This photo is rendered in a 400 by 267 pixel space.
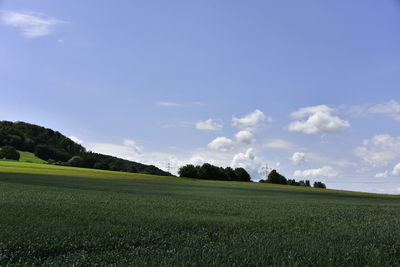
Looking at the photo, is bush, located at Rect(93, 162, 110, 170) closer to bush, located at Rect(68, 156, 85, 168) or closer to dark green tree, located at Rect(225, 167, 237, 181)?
bush, located at Rect(68, 156, 85, 168)

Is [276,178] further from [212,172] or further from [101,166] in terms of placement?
[101,166]

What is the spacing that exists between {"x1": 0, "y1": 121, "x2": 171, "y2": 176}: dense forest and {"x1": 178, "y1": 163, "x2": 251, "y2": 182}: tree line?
1165 inches

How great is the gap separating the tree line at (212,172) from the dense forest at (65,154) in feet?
97.1

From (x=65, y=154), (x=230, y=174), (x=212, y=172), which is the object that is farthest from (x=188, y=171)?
(x=65, y=154)

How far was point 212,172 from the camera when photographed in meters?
107

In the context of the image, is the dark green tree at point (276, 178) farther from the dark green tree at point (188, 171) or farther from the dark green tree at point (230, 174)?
the dark green tree at point (188, 171)

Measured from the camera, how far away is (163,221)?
12492mm

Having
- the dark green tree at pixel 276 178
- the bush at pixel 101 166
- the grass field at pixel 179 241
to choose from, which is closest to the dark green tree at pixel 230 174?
the dark green tree at pixel 276 178

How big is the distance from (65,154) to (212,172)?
8880cm

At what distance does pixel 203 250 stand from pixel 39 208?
9.35 metres

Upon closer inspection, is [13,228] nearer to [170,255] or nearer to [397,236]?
[170,255]

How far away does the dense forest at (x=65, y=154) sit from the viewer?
14000 cm

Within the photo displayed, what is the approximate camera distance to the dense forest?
140000mm

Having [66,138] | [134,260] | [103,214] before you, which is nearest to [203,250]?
[134,260]
